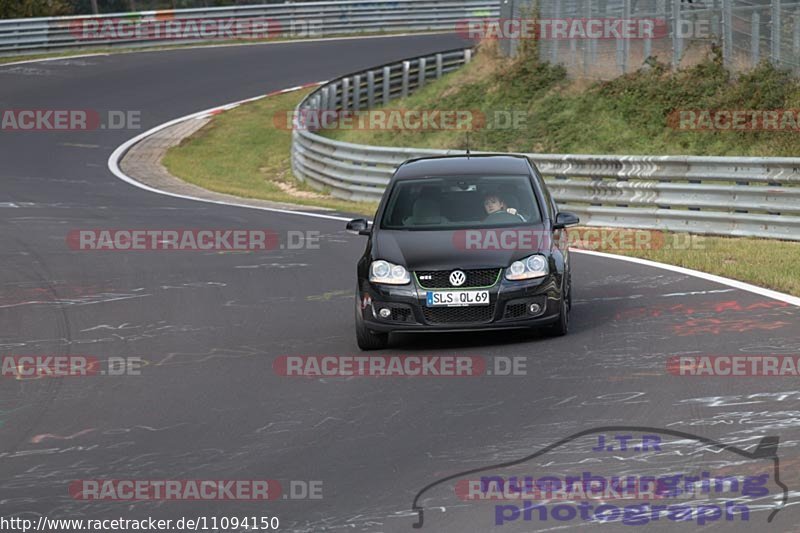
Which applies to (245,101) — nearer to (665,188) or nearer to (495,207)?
(665,188)

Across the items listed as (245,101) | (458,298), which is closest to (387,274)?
(458,298)

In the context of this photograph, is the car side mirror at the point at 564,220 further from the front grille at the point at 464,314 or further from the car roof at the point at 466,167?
the front grille at the point at 464,314

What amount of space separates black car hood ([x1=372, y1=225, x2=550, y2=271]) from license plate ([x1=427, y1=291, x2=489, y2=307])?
0.69ft

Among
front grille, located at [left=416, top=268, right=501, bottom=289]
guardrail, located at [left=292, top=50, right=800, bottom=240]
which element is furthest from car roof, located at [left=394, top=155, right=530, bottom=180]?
guardrail, located at [left=292, top=50, right=800, bottom=240]

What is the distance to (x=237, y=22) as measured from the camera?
52125 mm

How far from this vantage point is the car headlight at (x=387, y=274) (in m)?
11.2

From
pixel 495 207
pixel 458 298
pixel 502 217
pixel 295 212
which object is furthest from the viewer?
pixel 295 212

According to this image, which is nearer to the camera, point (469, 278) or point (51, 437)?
point (51, 437)

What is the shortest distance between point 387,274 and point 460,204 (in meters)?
1.28

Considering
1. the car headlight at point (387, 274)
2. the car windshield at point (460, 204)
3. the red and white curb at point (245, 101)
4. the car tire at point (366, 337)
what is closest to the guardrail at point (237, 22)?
the red and white curb at point (245, 101)

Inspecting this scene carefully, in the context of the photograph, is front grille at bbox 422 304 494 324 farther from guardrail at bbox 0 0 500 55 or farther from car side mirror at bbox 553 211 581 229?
guardrail at bbox 0 0 500 55

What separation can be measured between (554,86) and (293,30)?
22.8m

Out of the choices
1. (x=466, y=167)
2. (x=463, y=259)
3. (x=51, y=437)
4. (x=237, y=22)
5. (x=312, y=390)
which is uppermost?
(x=466, y=167)

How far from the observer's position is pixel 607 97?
3009cm
